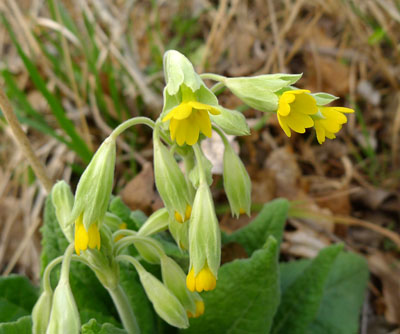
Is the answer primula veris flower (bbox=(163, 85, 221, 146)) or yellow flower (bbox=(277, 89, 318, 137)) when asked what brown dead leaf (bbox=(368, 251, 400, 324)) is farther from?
primula veris flower (bbox=(163, 85, 221, 146))

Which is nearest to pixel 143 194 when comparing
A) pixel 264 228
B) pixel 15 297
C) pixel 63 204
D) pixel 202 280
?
pixel 264 228

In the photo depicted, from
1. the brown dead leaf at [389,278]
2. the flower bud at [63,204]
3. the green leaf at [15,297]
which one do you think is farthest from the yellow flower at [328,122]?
the brown dead leaf at [389,278]

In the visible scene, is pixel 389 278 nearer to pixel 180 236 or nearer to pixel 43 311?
pixel 180 236

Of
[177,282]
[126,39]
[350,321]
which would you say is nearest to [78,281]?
[177,282]

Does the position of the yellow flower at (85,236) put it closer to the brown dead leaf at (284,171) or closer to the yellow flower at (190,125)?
the yellow flower at (190,125)

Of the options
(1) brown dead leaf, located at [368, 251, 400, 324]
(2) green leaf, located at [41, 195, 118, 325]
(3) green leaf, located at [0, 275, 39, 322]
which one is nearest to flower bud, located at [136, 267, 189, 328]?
(2) green leaf, located at [41, 195, 118, 325]
